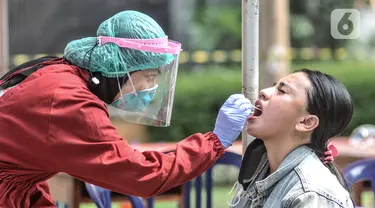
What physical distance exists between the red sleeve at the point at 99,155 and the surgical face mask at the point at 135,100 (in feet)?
0.51

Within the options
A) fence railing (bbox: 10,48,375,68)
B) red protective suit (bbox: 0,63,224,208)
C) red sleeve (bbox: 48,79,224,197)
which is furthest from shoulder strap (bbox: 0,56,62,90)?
fence railing (bbox: 10,48,375,68)

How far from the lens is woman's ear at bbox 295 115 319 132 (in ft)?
8.01

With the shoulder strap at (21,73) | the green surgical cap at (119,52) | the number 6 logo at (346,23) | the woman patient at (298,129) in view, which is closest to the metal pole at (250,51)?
the woman patient at (298,129)

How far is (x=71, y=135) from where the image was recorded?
229cm

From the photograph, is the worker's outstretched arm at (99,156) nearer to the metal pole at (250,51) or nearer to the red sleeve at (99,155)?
the red sleeve at (99,155)

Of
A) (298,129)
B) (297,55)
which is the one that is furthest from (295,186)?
(297,55)

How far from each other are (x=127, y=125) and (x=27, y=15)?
218 cm

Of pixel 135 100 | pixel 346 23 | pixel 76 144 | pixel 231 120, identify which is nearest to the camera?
pixel 76 144

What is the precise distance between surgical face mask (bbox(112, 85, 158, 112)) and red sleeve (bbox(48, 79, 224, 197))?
0.15 metres

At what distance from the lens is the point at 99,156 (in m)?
2.30

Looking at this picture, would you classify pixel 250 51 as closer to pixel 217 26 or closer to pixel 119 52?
pixel 119 52

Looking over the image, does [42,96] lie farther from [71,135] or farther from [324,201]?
[324,201]

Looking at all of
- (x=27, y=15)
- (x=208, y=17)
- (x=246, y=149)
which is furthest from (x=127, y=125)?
Result: (x=246, y=149)

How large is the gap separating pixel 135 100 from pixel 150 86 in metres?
0.07
